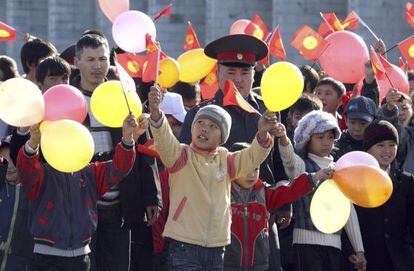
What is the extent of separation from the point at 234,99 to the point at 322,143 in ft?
2.86

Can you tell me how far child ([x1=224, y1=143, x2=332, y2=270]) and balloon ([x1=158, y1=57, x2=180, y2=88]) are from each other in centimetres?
119

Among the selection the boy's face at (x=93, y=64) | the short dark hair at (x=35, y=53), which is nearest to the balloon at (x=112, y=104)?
the boy's face at (x=93, y=64)

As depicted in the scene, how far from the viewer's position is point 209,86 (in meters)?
12.1

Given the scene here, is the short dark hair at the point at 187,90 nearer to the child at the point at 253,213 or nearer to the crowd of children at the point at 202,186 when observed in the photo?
the crowd of children at the point at 202,186

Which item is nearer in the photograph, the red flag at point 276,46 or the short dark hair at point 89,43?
the short dark hair at point 89,43

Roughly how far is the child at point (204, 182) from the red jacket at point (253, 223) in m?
0.28

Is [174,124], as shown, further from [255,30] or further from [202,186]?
[255,30]

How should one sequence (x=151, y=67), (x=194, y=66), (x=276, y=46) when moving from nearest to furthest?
(x=151, y=67) → (x=194, y=66) → (x=276, y=46)

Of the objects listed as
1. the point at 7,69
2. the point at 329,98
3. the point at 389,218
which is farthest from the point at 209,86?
the point at 389,218

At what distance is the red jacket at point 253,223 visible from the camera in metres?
9.52

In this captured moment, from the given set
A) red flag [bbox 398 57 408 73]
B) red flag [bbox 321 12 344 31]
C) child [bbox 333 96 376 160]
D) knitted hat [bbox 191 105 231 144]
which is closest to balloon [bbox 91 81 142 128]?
knitted hat [bbox 191 105 231 144]

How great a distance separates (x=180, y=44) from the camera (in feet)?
107

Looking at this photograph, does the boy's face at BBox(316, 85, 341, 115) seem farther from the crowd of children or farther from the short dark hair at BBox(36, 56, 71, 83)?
the short dark hair at BBox(36, 56, 71, 83)

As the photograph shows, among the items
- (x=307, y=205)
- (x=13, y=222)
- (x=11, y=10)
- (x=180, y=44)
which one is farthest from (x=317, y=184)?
(x=11, y=10)
